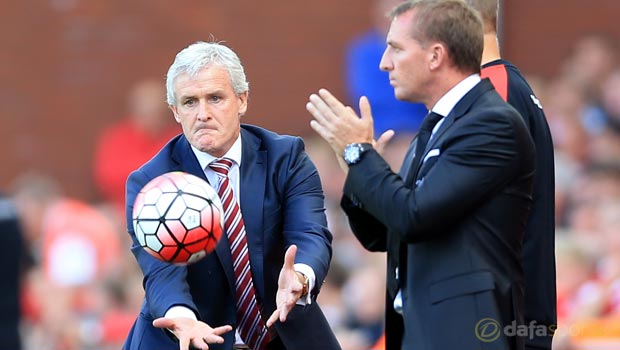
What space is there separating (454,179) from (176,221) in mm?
966

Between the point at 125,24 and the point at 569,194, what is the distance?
3739 millimetres

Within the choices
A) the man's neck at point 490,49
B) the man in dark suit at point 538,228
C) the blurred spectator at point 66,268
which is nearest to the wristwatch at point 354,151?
the man in dark suit at point 538,228

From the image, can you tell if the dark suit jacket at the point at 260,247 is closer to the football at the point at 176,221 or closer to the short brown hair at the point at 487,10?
the football at the point at 176,221

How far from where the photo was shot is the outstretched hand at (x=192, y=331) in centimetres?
414

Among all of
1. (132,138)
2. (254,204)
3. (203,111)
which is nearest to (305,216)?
(254,204)

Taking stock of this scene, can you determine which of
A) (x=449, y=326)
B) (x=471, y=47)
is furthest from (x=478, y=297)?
(x=471, y=47)

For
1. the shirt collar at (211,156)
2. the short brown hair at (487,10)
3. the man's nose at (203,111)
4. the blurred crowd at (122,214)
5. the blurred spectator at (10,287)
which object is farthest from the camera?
the blurred crowd at (122,214)

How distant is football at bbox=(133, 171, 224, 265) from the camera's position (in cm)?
424

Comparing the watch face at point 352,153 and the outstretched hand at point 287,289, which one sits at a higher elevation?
the watch face at point 352,153

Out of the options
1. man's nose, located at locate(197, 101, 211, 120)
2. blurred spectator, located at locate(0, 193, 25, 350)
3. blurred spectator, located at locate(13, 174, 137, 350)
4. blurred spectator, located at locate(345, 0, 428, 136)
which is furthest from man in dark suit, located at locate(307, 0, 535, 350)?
blurred spectator, located at locate(13, 174, 137, 350)

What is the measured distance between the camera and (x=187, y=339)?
4.14 metres

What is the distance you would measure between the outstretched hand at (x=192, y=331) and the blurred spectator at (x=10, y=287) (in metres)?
2.44

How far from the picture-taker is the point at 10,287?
6.49m

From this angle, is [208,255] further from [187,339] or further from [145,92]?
[145,92]
